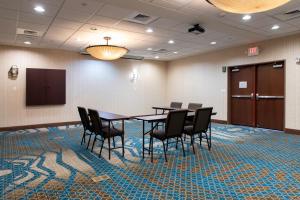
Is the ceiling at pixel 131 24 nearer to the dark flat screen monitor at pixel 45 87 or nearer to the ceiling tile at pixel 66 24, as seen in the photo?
the ceiling tile at pixel 66 24

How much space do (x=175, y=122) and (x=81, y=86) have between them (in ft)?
17.7

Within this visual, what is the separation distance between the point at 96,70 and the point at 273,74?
246 inches

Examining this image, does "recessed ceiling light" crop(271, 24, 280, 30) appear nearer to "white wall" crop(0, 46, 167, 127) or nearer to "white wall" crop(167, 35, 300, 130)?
"white wall" crop(167, 35, 300, 130)

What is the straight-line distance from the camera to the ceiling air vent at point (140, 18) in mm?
4384

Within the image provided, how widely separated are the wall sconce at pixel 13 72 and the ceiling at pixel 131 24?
77 cm

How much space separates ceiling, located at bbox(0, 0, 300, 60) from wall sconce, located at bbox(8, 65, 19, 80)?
0.77m

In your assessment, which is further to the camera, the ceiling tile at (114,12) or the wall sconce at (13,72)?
the wall sconce at (13,72)

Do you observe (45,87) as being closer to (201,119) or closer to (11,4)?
(11,4)

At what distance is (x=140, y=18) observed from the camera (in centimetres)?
458

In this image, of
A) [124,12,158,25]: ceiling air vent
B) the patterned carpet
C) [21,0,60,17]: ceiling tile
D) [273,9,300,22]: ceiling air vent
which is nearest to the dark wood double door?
the patterned carpet

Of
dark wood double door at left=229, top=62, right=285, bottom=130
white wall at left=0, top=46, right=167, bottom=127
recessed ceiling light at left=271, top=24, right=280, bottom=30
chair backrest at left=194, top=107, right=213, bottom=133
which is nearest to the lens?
chair backrest at left=194, top=107, right=213, bottom=133

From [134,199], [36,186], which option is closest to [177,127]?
[134,199]

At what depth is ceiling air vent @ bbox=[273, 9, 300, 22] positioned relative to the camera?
431 cm

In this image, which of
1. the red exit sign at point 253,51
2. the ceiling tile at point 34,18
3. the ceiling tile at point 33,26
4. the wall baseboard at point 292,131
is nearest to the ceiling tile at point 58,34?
the ceiling tile at point 33,26
